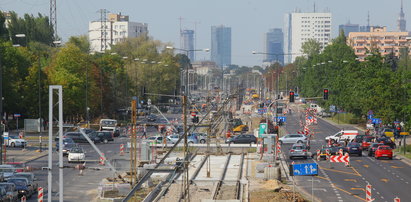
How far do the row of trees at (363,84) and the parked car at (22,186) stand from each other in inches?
1414

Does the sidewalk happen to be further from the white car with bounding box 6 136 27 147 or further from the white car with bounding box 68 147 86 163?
the white car with bounding box 68 147 86 163

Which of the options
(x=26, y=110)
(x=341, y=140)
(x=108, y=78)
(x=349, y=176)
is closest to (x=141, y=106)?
(x=108, y=78)

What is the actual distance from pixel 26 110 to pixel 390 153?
41627mm

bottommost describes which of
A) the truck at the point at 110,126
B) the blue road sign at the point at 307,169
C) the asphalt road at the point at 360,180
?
the asphalt road at the point at 360,180

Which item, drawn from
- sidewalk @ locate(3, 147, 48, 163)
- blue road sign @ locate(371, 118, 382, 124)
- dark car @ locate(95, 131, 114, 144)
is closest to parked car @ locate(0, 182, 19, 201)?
sidewalk @ locate(3, 147, 48, 163)

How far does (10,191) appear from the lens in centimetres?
3700

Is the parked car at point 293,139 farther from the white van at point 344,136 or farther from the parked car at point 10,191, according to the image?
the parked car at point 10,191

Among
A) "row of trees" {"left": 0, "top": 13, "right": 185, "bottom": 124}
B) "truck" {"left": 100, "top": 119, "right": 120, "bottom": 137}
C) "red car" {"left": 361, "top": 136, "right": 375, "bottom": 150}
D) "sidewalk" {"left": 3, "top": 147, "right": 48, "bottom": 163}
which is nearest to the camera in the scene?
"sidewalk" {"left": 3, "top": 147, "right": 48, "bottom": 163}

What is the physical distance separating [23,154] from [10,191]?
25.6m

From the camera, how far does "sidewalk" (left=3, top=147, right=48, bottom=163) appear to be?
57.8 metres

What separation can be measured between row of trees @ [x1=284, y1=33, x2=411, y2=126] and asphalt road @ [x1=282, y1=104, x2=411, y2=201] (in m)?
9.71

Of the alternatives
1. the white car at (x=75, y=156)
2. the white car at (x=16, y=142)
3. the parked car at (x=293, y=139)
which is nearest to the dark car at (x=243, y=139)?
the parked car at (x=293, y=139)

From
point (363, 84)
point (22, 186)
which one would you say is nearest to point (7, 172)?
point (22, 186)

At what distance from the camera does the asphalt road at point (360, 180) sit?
41.8m
